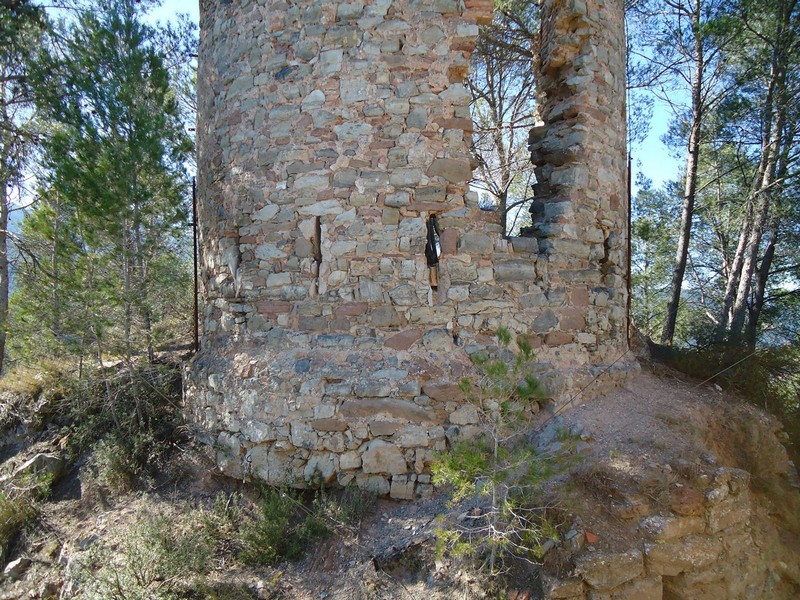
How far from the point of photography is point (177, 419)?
18.1 feet

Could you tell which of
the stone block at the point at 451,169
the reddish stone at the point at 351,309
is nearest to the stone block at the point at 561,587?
the reddish stone at the point at 351,309

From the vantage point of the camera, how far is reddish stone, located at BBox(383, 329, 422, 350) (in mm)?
4363

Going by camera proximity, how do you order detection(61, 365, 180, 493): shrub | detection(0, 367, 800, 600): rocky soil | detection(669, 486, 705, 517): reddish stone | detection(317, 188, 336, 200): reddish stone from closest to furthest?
detection(0, 367, 800, 600): rocky soil < detection(669, 486, 705, 517): reddish stone < detection(317, 188, 336, 200): reddish stone < detection(61, 365, 180, 493): shrub

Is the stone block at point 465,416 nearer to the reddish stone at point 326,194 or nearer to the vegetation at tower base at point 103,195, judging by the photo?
the reddish stone at point 326,194

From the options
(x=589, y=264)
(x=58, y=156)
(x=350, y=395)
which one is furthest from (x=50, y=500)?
(x=589, y=264)

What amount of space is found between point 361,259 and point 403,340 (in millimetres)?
730

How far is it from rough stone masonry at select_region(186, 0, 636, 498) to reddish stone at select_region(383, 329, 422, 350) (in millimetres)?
18

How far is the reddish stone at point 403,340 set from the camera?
436 centimetres

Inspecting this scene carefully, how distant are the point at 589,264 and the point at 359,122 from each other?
2.42 metres

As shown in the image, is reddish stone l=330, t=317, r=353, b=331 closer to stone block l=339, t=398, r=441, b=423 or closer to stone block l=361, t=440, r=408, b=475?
stone block l=339, t=398, r=441, b=423

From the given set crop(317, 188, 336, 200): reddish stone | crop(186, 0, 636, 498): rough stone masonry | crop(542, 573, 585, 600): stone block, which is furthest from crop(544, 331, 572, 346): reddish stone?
crop(317, 188, 336, 200): reddish stone

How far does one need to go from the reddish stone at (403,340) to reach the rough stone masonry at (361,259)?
2cm

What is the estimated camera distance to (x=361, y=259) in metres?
4.39

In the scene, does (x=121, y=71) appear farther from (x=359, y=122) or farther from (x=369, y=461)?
(x=369, y=461)
